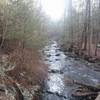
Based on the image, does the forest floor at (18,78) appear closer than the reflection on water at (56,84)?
Yes

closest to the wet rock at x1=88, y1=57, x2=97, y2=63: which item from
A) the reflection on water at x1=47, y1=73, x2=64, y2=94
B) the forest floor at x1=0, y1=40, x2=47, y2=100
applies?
the reflection on water at x1=47, y1=73, x2=64, y2=94

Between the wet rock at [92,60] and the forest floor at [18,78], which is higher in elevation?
the forest floor at [18,78]

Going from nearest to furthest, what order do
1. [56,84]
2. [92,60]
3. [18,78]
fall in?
1. [18,78]
2. [56,84]
3. [92,60]

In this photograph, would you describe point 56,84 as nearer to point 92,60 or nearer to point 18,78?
point 18,78

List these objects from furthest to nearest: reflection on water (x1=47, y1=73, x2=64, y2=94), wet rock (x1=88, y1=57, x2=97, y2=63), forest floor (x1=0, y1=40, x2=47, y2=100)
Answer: wet rock (x1=88, y1=57, x2=97, y2=63), reflection on water (x1=47, y1=73, x2=64, y2=94), forest floor (x1=0, y1=40, x2=47, y2=100)

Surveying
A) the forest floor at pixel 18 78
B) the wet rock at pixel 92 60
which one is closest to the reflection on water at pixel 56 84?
the forest floor at pixel 18 78

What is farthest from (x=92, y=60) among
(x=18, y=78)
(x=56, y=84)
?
(x=18, y=78)

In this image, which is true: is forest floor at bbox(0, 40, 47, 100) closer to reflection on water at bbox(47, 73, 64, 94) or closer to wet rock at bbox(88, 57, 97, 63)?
reflection on water at bbox(47, 73, 64, 94)

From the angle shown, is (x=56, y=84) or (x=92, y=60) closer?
(x=56, y=84)

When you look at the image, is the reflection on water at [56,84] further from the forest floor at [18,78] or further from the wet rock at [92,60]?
the wet rock at [92,60]

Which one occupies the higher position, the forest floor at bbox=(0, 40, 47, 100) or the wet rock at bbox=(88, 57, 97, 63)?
the forest floor at bbox=(0, 40, 47, 100)

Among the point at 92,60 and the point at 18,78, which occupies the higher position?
the point at 18,78

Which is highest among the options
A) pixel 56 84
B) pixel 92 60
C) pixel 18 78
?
pixel 18 78

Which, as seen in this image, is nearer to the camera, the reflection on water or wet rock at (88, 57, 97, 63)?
the reflection on water
